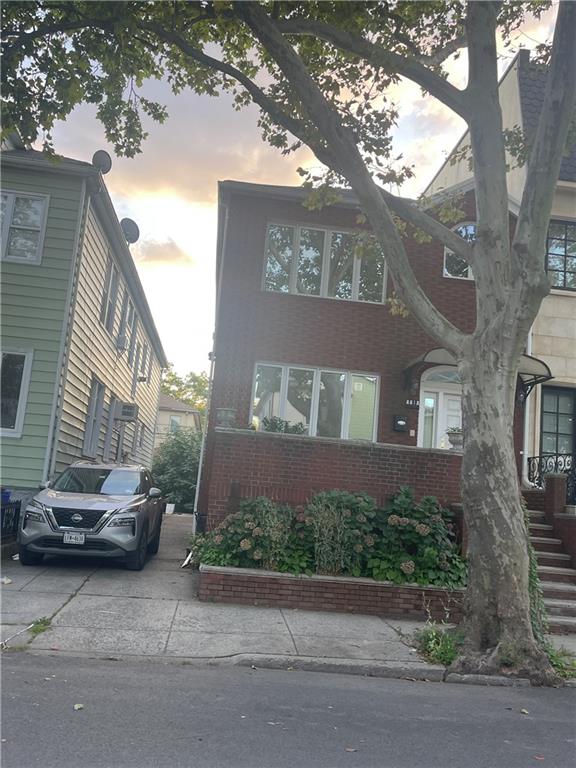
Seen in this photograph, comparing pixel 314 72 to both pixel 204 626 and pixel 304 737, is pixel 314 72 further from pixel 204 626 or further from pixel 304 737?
pixel 304 737

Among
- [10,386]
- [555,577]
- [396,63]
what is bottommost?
[555,577]

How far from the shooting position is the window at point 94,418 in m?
15.9

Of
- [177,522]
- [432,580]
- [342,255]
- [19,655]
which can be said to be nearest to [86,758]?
[19,655]

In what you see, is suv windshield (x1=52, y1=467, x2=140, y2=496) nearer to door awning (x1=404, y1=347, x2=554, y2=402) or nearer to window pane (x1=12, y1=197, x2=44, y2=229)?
window pane (x1=12, y1=197, x2=44, y2=229)

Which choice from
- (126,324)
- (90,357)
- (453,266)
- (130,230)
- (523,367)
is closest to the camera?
(523,367)

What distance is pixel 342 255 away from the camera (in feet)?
43.8

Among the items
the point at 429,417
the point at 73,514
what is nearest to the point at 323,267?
the point at 429,417

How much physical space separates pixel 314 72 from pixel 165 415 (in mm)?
34177

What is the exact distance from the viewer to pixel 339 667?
20.6ft

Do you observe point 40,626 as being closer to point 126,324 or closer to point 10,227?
point 10,227

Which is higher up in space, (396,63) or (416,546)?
(396,63)

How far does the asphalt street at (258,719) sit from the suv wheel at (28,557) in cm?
387

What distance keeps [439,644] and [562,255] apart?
9.98 metres

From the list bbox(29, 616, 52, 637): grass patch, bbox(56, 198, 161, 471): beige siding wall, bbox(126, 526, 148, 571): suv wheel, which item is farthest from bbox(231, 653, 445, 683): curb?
bbox(56, 198, 161, 471): beige siding wall
